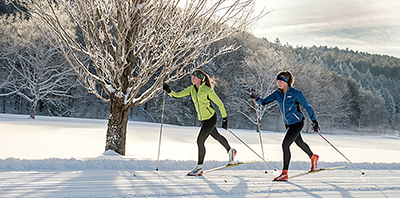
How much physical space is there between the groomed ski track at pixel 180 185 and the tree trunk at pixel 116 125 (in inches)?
109

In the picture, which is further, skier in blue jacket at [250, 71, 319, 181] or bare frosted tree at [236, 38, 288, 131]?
bare frosted tree at [236, 38, 288, 131]

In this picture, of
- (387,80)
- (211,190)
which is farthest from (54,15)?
(387,80)

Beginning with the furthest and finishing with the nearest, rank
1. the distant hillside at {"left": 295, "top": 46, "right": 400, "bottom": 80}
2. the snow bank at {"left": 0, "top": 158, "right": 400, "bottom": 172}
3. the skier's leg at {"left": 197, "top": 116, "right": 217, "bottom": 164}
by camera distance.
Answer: the distant hillside at {"left": 295, "top": 46, "right": 400, "bottom": 80}
the skier's leg at {"left": 197, "top": 116, "right": 217, "bottom": 164}
the snow bank at {"left": 0, "top": 158, "right": 400, "bottom": 172}

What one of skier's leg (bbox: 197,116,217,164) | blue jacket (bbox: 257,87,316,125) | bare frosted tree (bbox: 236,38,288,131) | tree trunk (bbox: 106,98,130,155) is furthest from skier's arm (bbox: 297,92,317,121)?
bare frosted tree (bbox: 236,38,288,131)

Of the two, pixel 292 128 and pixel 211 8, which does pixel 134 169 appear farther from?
pixel 211 8

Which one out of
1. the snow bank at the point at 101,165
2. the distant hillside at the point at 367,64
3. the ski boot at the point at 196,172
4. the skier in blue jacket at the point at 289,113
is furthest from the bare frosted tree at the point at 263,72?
→ the distant hillside at the point at 367,64

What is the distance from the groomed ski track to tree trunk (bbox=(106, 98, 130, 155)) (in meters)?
2.76

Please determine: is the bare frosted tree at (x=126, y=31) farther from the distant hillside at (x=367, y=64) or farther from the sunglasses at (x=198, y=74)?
the distant hillside at (x=367, y=64)

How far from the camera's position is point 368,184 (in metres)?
5.02

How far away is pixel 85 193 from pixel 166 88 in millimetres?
2271

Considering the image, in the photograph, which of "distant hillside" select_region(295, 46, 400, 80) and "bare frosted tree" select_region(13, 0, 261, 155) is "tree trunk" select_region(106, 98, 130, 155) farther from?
"distant hillside" select_region(295, 46, 400, 80)

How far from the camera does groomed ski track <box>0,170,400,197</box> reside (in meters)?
3.73

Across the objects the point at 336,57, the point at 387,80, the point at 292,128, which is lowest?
the point at 292,128

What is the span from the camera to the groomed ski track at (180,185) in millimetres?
3732
